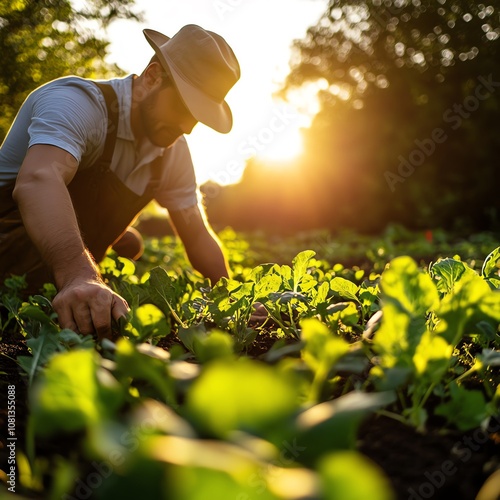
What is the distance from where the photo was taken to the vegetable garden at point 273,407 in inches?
20.5

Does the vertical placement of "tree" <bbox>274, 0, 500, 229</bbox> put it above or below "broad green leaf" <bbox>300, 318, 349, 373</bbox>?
above

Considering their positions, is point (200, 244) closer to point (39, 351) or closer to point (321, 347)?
point (39, 351)

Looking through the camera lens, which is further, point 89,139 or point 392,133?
point 392,133

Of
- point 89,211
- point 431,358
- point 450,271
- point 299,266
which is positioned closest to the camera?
point 431,358

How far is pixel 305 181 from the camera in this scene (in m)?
18.1

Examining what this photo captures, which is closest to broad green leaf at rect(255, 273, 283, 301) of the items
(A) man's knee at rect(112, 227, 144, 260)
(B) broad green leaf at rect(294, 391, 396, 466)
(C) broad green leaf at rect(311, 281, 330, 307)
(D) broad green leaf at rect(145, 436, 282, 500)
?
(C) broad green leaf at rect(311, 281, 330, 307)

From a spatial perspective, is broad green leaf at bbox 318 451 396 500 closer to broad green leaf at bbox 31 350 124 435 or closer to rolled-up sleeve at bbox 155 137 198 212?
broad green leaf at bbox 31 350 124 435

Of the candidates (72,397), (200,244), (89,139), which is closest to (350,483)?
(72,397)

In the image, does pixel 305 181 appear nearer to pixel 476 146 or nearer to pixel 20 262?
pixel 476 146

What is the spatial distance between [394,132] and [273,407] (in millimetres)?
17138

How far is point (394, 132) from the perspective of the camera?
54.5 ft

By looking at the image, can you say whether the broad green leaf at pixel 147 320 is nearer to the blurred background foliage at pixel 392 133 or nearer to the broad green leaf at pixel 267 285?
the broad green leaf at pixel 267 285

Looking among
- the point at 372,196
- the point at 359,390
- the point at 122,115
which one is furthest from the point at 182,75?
the point at 372,196

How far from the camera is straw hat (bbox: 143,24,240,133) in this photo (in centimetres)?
321
